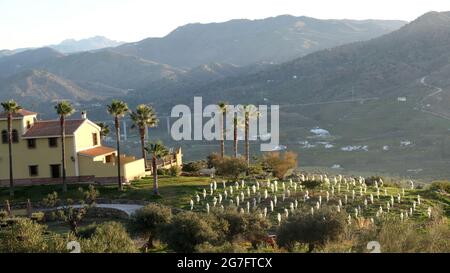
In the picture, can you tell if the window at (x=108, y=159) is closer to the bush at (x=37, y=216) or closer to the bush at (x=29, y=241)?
the bush at (x=37, y=216)

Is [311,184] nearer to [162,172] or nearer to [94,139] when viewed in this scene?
[162,172]

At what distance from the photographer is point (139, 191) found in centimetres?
4409

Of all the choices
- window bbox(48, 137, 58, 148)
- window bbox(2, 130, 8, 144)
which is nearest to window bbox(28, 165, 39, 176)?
window bbox(48, 137, 58, 148)

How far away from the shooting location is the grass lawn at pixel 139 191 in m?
41.9

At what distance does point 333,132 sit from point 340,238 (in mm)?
98149

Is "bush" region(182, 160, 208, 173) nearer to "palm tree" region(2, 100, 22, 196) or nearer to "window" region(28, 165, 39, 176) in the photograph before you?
"window" region(28, 165, 39, 176)

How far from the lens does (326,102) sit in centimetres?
15075

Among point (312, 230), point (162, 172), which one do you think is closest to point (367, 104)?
point (162, 172)

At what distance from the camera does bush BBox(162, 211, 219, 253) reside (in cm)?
2370
